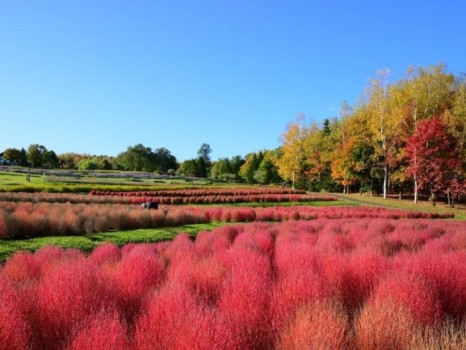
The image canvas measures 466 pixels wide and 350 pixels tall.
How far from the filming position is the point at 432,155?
3459 cm

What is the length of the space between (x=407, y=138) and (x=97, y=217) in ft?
97.4

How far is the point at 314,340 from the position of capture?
9.89ft

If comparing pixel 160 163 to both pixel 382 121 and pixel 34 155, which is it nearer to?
pixel 34 155

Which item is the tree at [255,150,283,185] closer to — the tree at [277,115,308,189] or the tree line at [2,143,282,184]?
the tree line at [2,143,282,184]

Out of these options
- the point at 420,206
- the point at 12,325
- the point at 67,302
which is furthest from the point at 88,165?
the point at 12,325

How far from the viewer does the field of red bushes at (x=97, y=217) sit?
1330cm

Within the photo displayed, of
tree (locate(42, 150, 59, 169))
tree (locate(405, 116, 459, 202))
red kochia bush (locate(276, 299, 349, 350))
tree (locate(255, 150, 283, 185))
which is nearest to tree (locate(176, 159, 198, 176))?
tree (locate(255, 150, 283, 185))

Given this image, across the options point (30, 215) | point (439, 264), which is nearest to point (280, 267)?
point (439, 264)

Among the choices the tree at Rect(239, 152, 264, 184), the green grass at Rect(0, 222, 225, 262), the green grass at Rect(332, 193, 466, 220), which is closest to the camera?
the green grass at Rect(0, 222, 225, 262)

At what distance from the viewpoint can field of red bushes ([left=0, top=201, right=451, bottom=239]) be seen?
43.6 ft

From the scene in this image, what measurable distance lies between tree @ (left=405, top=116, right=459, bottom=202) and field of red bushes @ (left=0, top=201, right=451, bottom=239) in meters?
12.5

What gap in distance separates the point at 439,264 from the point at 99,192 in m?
33.3

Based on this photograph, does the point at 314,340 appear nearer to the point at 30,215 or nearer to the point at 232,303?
the point at 232,303

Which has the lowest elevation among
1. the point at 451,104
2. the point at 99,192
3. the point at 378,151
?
the point at 99,192
